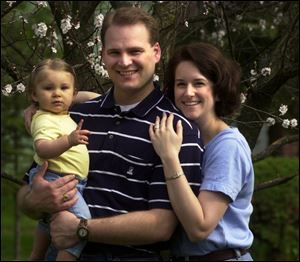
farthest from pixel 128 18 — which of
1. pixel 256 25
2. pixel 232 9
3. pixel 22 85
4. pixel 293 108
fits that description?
pixel 256 25

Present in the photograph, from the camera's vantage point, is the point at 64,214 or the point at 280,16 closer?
the point at 64,214

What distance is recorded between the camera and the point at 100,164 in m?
3.30

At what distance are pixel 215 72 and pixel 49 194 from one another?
0.86 metres

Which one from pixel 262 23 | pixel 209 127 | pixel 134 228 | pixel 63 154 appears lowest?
pixel 134 228

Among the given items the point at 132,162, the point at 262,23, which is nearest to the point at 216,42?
the point at 262,23

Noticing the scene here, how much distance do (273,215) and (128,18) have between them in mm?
7131

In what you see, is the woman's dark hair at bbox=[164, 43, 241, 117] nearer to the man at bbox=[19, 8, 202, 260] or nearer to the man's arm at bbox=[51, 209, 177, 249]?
the man at bbox=[19, 8, 202, 260]

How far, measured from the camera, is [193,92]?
332 cm

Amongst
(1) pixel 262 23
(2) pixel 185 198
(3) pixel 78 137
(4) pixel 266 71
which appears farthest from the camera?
(1) pixel 262 23

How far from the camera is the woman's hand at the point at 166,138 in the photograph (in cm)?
311

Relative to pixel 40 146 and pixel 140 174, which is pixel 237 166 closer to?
pixel 140 174

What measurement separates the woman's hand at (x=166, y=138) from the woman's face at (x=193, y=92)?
0.14 m

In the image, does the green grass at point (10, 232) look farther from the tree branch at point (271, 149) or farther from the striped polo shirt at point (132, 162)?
the striped polo shirt at point (132, 162)

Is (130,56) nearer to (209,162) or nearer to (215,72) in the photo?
(215,72)
